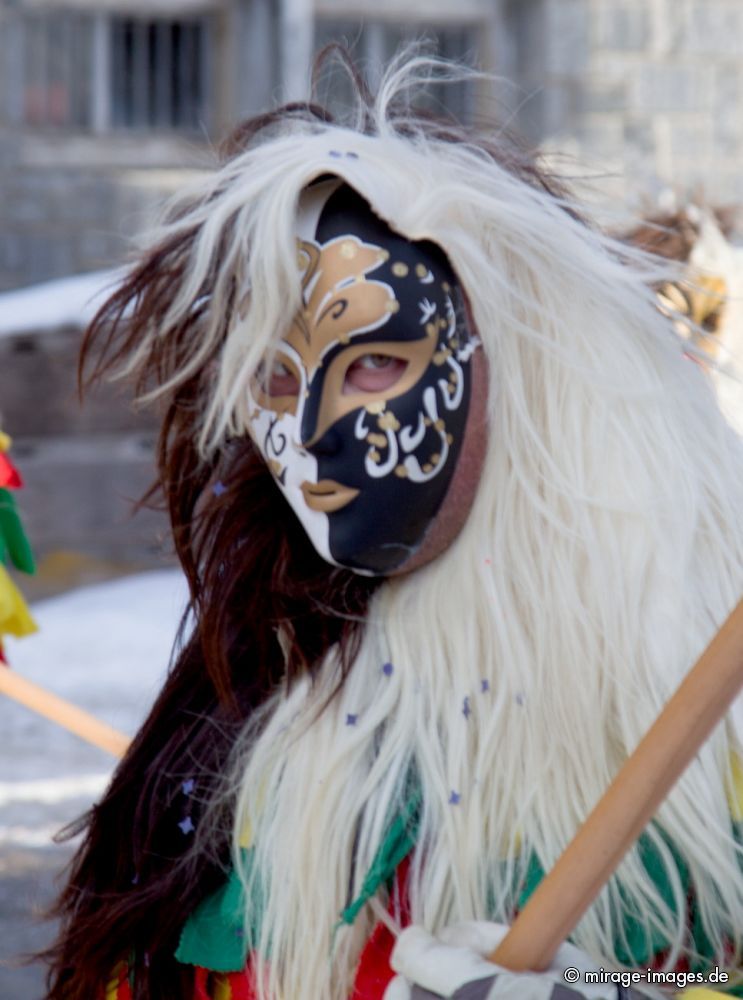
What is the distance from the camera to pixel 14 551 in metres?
1.59

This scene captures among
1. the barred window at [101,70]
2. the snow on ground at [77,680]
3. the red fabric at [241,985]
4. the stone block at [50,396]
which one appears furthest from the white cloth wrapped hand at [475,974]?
the barred window at [101,70]

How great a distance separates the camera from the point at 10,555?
5.22ft

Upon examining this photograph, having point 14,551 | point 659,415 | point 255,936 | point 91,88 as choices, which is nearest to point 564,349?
point 659,415

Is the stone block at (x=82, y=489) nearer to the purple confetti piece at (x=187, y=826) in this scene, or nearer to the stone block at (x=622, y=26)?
the stone block at (x=622, y=26)

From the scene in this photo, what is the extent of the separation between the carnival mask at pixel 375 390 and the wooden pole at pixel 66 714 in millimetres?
372

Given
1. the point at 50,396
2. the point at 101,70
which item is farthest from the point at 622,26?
the point at 50,396

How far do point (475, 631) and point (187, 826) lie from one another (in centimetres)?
29

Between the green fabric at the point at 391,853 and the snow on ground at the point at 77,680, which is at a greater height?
the green fabric at the point at 391,853

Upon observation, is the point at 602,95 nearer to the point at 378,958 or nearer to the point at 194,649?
the point at 194,649

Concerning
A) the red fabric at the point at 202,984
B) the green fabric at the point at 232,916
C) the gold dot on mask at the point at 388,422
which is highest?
the gold dot on mask at the point at 388,422

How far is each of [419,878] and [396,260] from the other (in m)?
0.46

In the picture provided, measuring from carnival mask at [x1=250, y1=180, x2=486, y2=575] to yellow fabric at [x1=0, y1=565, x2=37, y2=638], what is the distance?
56 centimetres

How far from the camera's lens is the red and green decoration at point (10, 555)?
150 centimetres

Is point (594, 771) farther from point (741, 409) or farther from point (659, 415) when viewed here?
point (741, 409)
